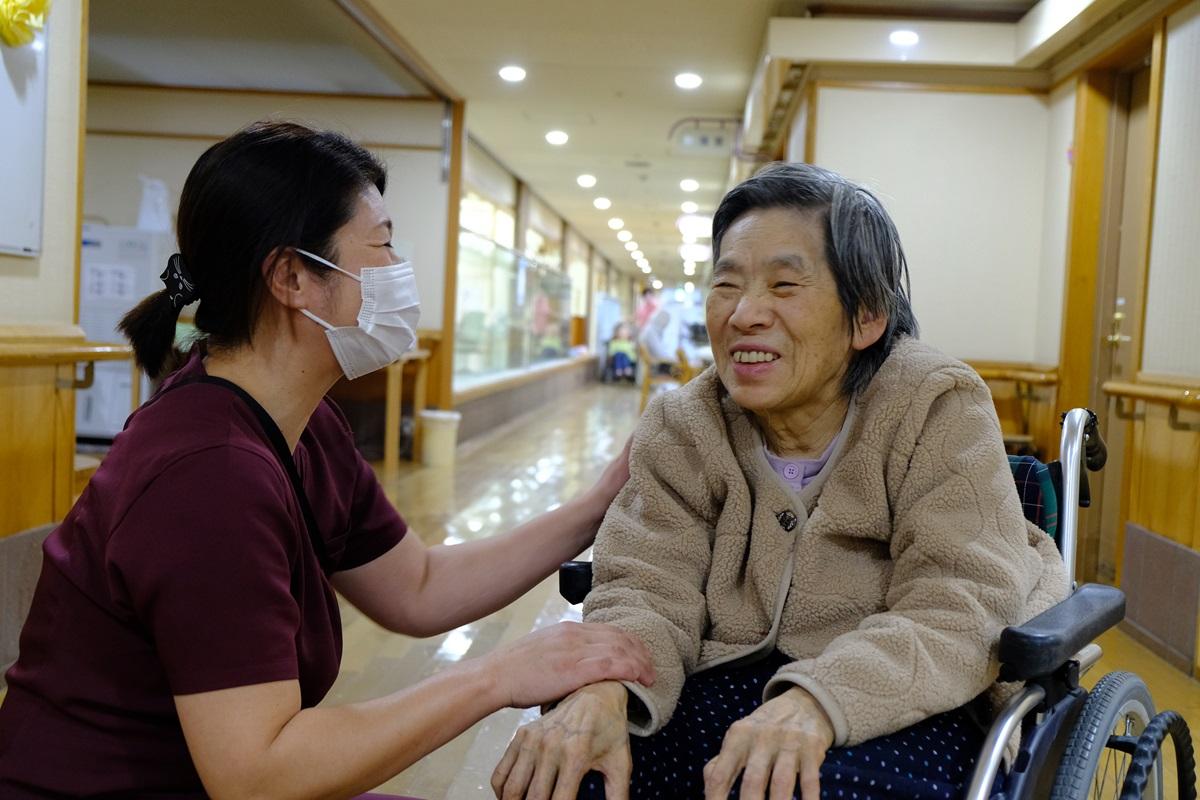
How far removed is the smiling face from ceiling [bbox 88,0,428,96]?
4.55 meters

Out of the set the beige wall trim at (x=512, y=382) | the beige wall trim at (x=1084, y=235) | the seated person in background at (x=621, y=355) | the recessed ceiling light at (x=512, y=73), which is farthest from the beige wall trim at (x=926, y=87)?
the seated person in background at (x=621, y=355)

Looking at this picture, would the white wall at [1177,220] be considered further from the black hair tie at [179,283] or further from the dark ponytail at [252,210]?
the black hair tie at [179,283]

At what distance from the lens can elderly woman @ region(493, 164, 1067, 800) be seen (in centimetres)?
106

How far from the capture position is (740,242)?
1.30m

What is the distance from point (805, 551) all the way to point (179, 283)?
776 mm

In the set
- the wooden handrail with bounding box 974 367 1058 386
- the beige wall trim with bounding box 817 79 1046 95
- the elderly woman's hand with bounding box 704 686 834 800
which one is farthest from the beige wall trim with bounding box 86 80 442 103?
the elderly woman's hand with bounding box 704 686 834 800

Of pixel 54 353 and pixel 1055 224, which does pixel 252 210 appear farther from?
pixel 1055 224

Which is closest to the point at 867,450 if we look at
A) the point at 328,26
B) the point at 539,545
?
the point at 539,545

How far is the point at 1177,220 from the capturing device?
3.56m

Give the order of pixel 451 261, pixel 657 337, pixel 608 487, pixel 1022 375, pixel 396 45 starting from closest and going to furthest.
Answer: pixel 608 487
pixel 1022 375
pixel 396 45
pixel 451 261
pixel 657 337

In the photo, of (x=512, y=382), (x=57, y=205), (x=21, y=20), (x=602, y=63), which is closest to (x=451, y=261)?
(x=602, y=63)

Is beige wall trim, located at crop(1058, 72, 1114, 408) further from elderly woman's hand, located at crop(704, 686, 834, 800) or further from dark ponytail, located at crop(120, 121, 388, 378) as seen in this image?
dark ponytail, located at crop(120, 121, 388, 378)

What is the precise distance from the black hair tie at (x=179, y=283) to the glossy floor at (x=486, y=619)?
4.59 feet

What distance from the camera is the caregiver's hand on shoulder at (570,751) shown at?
1.06m
